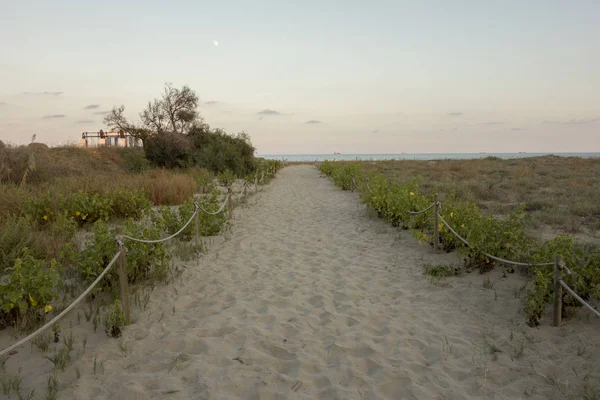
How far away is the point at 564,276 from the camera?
420 centimetres

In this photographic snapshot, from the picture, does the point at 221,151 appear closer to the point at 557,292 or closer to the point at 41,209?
→ the point at 41,209

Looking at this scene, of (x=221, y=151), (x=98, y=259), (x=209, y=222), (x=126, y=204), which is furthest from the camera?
(x=221, y=151)

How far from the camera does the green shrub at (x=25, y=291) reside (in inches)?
150

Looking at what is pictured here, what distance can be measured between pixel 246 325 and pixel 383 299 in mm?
1834

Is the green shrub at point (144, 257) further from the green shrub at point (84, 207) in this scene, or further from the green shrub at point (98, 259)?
the green shrub at point (84, 207)

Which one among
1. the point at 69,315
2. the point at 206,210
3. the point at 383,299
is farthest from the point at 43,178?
the point at 383,299

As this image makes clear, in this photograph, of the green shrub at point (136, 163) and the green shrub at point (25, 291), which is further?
the green shrub at point (136, 163)

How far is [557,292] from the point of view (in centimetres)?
401

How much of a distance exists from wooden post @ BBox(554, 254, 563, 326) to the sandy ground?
0.14m

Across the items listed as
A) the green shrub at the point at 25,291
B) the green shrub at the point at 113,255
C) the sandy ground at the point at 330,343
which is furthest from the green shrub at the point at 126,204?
the green shrub at the point at 25,291

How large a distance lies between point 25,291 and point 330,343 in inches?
120

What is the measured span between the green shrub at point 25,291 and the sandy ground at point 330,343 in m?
0.40

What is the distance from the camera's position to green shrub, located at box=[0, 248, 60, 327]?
3816 mm

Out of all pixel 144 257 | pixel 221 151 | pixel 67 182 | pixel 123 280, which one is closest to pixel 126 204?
pixel 67 182
